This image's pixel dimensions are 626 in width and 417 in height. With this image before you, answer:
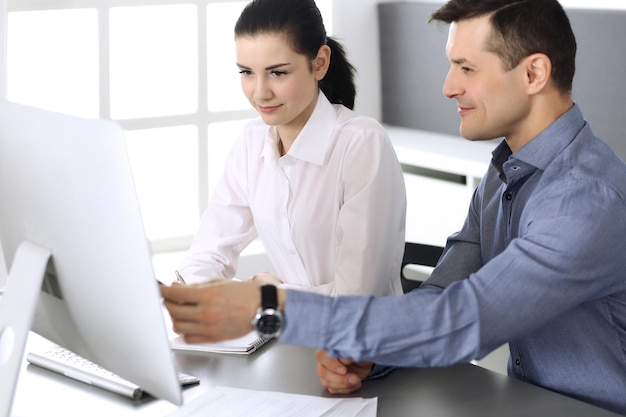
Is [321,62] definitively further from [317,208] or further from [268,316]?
[268,316]

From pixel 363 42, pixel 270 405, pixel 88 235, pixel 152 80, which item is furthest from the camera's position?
pixel 363 42

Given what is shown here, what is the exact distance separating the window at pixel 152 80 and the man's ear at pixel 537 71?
7.18 ft

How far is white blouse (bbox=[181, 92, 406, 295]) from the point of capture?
2400 millimetres

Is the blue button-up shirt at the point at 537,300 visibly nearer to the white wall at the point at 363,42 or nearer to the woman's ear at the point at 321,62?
the woman's ear at the point at 321,62

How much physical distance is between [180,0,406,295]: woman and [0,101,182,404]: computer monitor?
0.95 meters

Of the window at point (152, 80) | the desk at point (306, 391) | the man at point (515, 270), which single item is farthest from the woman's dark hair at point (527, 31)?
the window at point (152, 80)

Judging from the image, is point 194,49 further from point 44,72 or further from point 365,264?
point 365,264

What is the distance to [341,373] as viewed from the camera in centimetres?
170

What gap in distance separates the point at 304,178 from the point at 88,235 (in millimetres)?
1247

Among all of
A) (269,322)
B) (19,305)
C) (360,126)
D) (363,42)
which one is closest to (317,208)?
(360,126)

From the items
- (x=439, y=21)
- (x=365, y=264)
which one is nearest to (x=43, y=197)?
(x=439, y=21)

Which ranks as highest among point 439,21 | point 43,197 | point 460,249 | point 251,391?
point 439,21

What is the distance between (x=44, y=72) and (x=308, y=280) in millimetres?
1536

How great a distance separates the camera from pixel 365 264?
93.7 inches
